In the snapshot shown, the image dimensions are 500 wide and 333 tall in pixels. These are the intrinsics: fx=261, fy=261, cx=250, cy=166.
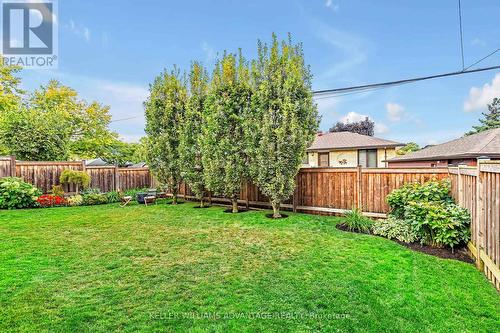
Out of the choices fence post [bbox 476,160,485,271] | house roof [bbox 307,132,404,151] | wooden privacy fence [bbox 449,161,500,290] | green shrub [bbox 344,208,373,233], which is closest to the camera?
wooden privacy fence [bbox 449,161,500,290]

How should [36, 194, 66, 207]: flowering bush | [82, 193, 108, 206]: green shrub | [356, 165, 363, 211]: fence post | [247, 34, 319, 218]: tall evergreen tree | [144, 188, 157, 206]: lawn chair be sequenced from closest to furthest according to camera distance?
→ [247, 34, 319, 218]: tall evergreen tree
[356, 165, 363, 211]: fence post
[36, 194, 66, 207]: flowering bush
[144, 188, 157, 206]: lawn chair
[82, 193, 108, 206]: green shrub

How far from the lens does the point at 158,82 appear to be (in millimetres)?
11086

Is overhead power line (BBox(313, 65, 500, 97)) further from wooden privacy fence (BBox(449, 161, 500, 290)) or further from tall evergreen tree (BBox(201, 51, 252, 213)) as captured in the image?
wooden privacy fence (BBox(449, 161, 500, 290))

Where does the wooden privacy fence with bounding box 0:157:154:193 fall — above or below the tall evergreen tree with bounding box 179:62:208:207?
below

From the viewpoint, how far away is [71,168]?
12.6m

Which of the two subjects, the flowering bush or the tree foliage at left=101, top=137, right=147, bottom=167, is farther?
the tree foliage at left=101, top=137, right=147, bottom=167

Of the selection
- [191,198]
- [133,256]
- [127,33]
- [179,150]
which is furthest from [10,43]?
[133,256]

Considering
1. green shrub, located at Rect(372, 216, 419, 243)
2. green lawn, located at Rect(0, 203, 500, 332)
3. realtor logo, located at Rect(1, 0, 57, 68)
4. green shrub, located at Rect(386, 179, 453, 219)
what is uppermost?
realtor logo, located at Rect(1, 0, 57, 68)

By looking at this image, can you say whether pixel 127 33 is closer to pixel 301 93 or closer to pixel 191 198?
pixel 191 198

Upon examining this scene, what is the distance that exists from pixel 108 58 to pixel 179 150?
8.19 metres

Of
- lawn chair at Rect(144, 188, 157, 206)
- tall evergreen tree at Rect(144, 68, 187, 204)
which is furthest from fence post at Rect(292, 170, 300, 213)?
lawn chair at Rect(144, 188, 157, 206)

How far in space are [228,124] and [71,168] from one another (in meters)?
8.88

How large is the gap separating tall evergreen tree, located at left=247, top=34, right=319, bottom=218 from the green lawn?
209 centimetres

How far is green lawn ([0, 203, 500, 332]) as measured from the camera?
2.69 m
